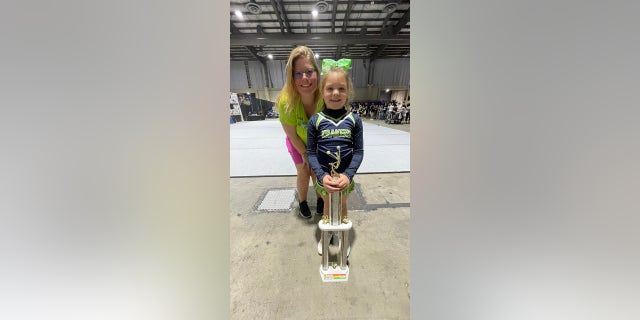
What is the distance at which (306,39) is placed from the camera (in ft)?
32.8

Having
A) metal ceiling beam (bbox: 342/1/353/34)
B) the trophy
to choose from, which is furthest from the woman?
metal ceiling beam (bbox: 342/1/353/34)

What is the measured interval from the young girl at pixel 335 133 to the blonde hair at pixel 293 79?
0.42 feet

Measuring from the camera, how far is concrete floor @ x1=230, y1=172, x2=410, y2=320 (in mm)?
849

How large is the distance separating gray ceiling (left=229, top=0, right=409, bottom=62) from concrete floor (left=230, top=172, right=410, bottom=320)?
7691mm

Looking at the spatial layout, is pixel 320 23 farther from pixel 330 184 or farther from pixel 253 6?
pixel 330 184

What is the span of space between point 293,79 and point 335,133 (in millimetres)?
392

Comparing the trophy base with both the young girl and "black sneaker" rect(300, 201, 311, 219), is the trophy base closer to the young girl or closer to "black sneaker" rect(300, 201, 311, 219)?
the young girl

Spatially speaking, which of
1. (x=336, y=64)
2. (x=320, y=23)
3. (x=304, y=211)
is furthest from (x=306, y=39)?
(x=336, y=64)
